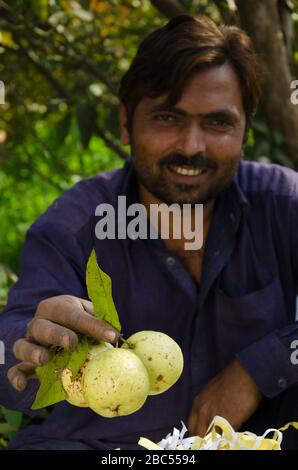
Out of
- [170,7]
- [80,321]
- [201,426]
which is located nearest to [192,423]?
[201,426]

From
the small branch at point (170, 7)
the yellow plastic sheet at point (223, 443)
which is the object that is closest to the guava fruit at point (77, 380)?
the yellow plastic sheet at point (223, 443)

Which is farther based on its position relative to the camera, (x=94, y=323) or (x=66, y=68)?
(x=66, y=68)

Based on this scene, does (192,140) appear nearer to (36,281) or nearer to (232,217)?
(232,217)

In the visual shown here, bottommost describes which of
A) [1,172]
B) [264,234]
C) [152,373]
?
[1,172]

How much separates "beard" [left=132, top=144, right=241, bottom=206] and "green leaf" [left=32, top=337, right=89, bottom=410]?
89cm

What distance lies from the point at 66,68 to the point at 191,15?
39.9 inches

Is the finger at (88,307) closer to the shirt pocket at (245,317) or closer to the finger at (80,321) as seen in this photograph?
the finger at (80,321)

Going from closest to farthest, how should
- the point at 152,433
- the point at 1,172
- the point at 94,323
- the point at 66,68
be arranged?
the point at 94,323 → the point at 152,433 → the point at 66,68 → the point at 1,172

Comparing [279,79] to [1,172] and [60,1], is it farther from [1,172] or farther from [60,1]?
[1,172]

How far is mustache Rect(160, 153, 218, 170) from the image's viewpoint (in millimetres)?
2227

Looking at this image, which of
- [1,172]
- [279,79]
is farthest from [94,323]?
[1,172]

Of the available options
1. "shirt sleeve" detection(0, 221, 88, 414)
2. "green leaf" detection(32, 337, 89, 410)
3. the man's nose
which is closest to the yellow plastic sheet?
"green leaf" detection(32, 337, 89, 410)

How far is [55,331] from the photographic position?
4.85 ft

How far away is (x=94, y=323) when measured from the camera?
4.70ft
